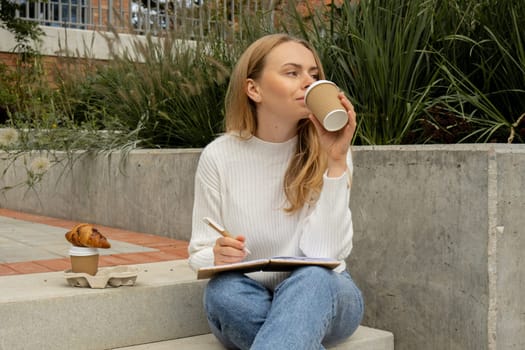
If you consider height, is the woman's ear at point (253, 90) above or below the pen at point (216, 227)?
above

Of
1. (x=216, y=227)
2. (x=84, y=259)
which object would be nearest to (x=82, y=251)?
(x=84, y=259)

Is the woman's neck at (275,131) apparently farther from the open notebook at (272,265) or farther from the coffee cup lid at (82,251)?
the coffee cup lid at (82,251)

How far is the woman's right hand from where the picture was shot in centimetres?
226

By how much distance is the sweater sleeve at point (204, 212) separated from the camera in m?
2.44

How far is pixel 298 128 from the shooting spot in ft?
8.51

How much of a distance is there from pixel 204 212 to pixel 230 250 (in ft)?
0.91

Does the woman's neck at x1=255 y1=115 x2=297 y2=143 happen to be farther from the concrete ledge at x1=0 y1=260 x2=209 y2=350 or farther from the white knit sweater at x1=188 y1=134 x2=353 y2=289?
the concrete ledge at x1=0 y1=260 x2=209 y2=350

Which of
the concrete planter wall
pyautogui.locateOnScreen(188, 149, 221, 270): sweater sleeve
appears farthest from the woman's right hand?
the concrete planter wall

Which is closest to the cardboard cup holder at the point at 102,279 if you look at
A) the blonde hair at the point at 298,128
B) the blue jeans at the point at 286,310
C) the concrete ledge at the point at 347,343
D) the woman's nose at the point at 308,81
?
the concrete ledge at the point at 347,343

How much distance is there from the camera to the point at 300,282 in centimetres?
219

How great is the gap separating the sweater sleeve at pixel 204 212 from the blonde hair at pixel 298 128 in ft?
0.56

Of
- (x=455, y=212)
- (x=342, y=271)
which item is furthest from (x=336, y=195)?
(x=455, y=212)

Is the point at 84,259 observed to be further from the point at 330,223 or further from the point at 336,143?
the point at 336,143

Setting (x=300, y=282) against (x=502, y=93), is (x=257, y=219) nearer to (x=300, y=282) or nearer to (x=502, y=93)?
(x=300, y=282)
